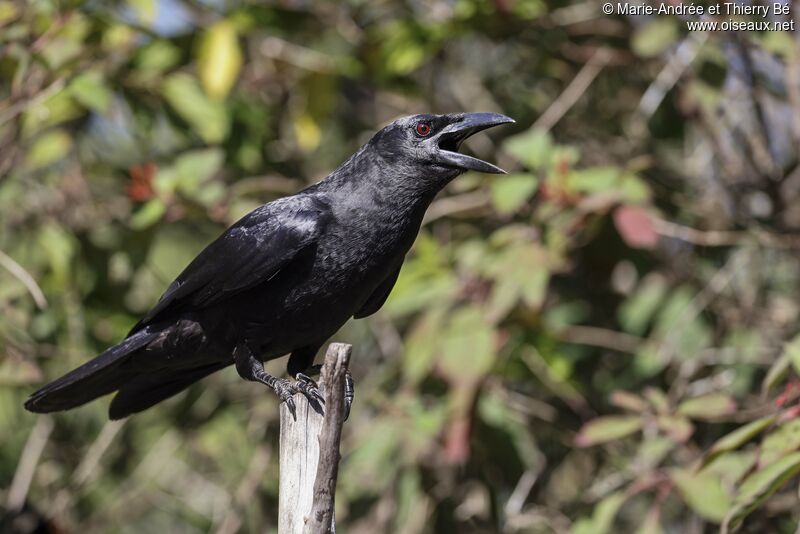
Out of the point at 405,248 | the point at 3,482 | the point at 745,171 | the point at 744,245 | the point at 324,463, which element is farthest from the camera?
the point at 3,482

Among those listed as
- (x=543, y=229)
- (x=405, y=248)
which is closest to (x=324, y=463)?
(x=405, y=248)

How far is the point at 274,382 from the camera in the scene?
3.12 metres

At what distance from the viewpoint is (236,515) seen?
5164mm

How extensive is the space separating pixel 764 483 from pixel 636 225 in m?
1.43

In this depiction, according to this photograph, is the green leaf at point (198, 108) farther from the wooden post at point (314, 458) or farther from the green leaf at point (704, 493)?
the green leaf at point (704, 493)

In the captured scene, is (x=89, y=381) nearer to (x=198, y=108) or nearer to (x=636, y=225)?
(x=198, y=108)

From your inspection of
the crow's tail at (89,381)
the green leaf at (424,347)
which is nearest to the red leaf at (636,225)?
the green leaf at (424,347)

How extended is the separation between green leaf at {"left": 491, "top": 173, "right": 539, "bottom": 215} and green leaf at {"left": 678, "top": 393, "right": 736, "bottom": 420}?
100 cm

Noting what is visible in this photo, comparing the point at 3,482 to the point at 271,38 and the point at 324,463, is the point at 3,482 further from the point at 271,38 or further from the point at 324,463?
the point at 324,463

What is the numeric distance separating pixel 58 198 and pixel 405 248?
8.79 feet

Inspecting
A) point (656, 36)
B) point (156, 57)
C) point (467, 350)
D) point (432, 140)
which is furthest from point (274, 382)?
point (656, 36)

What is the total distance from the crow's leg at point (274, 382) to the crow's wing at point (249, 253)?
21cm

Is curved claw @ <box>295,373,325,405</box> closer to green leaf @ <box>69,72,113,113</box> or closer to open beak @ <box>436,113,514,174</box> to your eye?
open beak @ <box>436,113,514,174</box>

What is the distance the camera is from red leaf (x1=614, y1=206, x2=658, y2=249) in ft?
12.7
